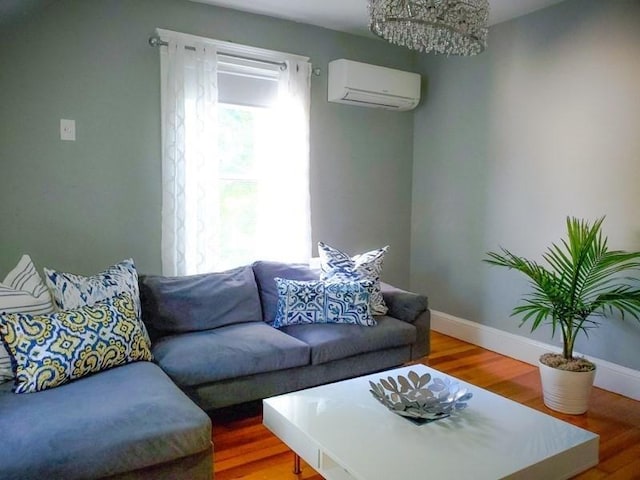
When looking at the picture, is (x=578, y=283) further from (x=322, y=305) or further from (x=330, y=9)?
(x=330, y=9)

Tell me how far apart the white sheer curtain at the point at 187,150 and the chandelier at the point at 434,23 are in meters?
1.38

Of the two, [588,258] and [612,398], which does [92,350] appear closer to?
[588,258]

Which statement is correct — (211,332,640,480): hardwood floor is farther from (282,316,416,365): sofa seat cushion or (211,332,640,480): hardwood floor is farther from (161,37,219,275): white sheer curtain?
(161,37,219,275): white sheer curtain

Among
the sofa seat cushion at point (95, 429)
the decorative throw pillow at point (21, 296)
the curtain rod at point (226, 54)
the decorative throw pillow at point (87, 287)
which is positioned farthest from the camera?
the curtain rod at point (226, 54)

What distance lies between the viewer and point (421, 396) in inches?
77.3

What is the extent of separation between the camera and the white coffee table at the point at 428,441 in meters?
1.58

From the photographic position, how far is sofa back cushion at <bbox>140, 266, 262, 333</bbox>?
2.73 m

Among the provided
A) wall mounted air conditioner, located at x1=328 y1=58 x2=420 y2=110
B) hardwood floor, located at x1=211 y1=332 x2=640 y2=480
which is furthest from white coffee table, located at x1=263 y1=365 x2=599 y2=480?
wall mounted air conditioner, located at x1=328 y1=58 x2=420 y2=110

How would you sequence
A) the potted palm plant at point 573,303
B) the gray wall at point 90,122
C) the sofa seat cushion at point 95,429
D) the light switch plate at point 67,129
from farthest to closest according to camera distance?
the light switch plate at point 67,129 → the gray wall at point 90,122 → the potted palm plant at point 573,303 → the sofa seat cushion at point 95,429

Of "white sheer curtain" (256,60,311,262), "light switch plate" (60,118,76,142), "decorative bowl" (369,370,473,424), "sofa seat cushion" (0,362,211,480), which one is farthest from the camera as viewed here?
"white sheer curtain" (256,60,311,262)

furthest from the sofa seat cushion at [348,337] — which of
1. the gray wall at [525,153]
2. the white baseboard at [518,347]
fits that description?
the gray wall at [525,153]

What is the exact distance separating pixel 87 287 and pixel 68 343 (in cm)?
42

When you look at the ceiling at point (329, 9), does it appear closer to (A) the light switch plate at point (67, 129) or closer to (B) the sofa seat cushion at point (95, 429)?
(A) the light switch plate at point (67, 129)

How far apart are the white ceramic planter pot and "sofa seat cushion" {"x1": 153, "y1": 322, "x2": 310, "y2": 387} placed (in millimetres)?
1385
